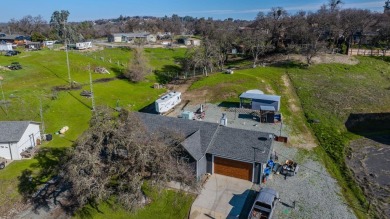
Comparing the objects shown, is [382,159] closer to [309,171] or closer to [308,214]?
[309,171]

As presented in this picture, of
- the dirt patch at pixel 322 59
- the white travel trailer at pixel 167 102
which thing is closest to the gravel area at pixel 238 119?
the white travel trailer at pixel 167 102

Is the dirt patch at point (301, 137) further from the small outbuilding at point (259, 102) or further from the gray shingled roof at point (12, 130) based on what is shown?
the gray shingled roof at point (12, 130)

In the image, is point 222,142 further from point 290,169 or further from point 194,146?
point 290,169

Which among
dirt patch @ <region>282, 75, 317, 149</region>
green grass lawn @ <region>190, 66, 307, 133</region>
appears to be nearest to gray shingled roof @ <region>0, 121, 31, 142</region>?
green grass lawn @ <region>190, 66, 307, 133</region>

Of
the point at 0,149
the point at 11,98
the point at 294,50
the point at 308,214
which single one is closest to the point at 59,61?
the point at 11,98

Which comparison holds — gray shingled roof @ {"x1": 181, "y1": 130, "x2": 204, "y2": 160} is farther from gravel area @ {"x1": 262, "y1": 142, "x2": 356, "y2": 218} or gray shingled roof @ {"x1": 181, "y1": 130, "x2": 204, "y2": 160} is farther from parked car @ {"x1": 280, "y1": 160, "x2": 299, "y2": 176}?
parked car @ {"x1": 280, "y1": 160, "x2": 299, "y2": 176}

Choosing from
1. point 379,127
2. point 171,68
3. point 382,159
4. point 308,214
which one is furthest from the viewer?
point 171,68
